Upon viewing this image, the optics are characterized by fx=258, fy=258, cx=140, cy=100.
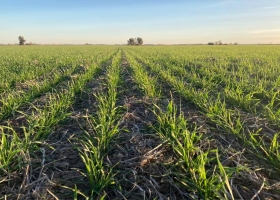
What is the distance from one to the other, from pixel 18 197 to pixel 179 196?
142 centimetres

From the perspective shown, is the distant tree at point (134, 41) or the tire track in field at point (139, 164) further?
the distant tree at point (134, 41)

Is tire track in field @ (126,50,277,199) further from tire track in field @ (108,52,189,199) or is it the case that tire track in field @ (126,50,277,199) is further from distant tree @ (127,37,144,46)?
distant tree @ (127,37,144,46)

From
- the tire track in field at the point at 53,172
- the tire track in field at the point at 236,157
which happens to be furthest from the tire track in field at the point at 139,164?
the tire track in field at the point at 236,157

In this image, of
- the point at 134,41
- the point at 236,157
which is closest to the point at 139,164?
the point at 236,157

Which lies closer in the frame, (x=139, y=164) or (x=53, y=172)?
(x=53, y=172)

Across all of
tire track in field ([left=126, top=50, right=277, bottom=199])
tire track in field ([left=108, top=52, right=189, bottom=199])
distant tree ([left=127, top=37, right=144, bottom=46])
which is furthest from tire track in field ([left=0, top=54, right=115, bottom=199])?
distant tree ([left=127, top=37, right=144, bottom=46])

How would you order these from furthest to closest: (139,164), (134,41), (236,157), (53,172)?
(134,41) → (236,157) → (139,164) → (53,172)

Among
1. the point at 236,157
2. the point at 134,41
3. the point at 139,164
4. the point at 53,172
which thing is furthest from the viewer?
the point at 134,41

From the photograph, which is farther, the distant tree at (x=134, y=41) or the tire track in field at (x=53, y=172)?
the distant tree at (x=134, y=41)

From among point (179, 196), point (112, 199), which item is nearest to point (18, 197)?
point (112, 199)

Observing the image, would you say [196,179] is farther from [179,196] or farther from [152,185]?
[152,185]

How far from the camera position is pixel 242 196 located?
7.61 feet

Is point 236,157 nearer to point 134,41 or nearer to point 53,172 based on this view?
point 53,172

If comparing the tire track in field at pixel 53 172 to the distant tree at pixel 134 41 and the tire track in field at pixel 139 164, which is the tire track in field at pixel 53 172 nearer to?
the tire track in field at pixel 139 164
